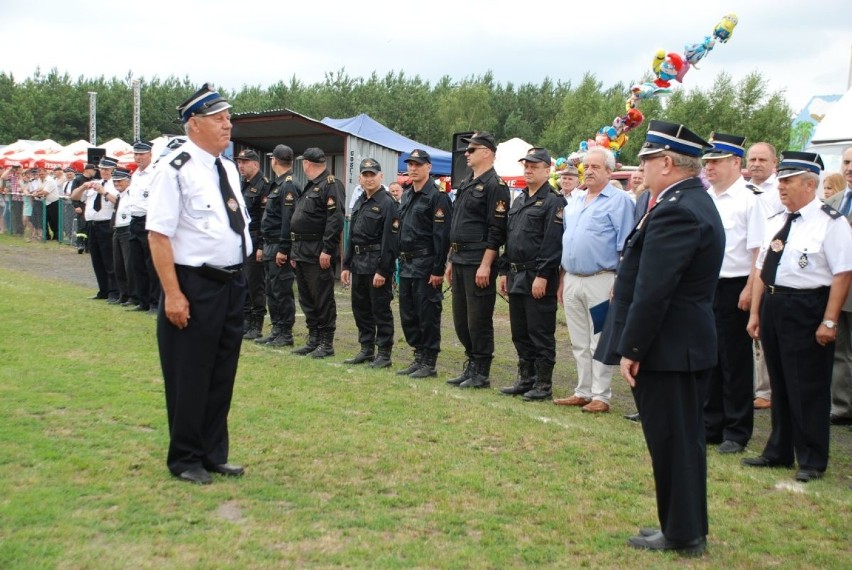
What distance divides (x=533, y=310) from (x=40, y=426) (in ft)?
14.0

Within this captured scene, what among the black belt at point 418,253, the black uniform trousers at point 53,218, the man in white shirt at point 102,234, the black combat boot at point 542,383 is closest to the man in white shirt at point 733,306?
the black combat boot at point 542,383

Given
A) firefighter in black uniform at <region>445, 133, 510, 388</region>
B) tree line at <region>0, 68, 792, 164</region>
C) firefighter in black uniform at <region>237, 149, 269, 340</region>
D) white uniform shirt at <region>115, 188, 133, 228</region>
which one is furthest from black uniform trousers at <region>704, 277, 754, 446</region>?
tree line at <region>0, 68, 792, 164</region>

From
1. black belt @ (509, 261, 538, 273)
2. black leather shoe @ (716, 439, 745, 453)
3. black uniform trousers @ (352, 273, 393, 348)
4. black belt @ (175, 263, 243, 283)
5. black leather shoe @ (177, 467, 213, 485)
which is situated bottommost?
black leather shoe @ (177, 467, 213, 485)

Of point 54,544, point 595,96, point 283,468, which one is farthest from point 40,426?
point 595,96

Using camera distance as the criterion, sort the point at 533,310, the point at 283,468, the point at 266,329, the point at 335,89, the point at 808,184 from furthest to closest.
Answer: the point at 335,89 → the point at 266,329 → the point at 533,310 → the point at 808,184 → the point at 283,468

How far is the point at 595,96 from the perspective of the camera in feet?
177

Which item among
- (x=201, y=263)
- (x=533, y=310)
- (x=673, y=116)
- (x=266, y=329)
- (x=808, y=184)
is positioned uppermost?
(x=673, y=116)

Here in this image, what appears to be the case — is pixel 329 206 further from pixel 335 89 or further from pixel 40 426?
pixel 335 89

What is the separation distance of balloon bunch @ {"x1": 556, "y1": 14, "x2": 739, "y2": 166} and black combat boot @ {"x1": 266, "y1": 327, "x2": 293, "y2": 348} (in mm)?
4856

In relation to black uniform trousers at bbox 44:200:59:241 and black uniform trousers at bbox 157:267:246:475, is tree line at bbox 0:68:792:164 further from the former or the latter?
black uniform trousers at bbox 157:267:246:475

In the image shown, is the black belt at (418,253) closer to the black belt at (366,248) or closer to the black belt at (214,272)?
the black belt at (366,248)

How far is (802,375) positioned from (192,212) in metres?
4.11

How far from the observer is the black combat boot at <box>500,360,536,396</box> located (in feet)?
28.5

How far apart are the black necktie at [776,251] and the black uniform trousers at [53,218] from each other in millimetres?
23451
